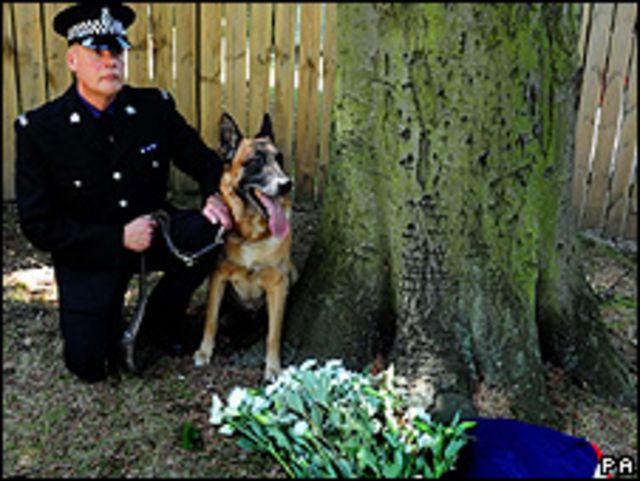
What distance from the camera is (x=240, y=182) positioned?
365 centimetres

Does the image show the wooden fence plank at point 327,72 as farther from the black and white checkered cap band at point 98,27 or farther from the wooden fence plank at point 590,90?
the black and white checkered cap band at point 98,27

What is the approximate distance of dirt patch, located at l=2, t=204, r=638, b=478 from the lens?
312cm

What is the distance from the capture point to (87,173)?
366cm

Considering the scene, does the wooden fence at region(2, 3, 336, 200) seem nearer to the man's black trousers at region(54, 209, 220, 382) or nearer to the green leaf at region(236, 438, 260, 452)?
the man's black trousers at region(54, 209, 220, 382)

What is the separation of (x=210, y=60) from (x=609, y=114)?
3.30m

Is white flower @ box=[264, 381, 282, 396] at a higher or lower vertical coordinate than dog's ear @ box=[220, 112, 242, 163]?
lower

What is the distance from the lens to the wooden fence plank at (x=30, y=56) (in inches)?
228

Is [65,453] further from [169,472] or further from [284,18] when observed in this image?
[284,18]

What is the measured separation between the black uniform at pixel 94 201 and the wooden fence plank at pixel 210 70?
7.33ft

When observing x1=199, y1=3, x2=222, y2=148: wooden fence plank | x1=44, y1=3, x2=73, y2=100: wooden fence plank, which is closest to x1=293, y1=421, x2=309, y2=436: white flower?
x1=199, y1=3, x2=222, y2=148: wooden fence plank

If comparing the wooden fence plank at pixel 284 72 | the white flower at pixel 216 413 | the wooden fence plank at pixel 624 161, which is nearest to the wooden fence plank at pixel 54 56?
the wooden fence plank at pixel 284 72

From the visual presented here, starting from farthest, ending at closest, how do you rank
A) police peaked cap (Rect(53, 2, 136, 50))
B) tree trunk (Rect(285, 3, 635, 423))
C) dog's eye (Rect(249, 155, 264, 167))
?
A: dog's eye (Rect(249, 155, 264, 167)), police peaked cap (Rect(53, 2, 136, 50)), tree trunk (Rect(285, 3, 635, 423))

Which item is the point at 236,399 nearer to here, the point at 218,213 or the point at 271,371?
the point at 271,371

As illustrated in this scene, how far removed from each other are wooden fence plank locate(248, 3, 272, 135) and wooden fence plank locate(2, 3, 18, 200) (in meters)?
1.87
